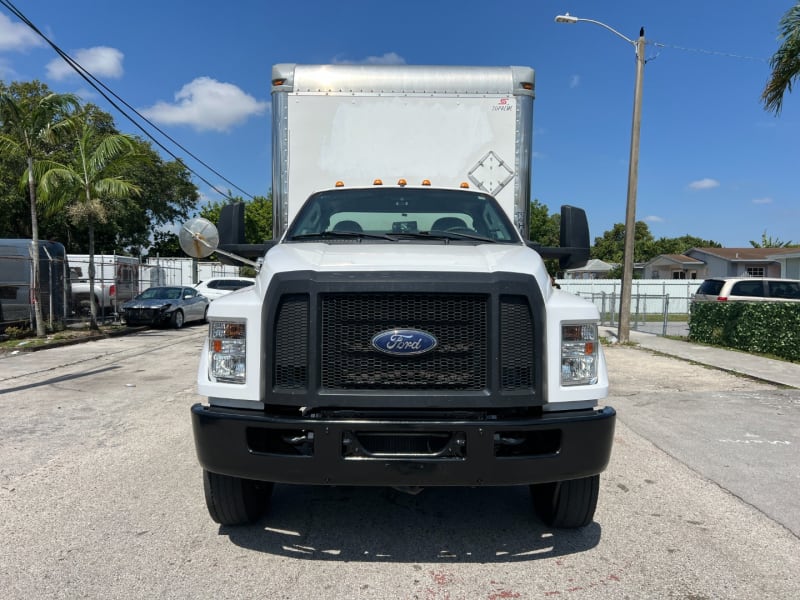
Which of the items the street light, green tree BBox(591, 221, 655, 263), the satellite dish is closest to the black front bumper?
the satellite dish

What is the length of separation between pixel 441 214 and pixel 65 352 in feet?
35.6

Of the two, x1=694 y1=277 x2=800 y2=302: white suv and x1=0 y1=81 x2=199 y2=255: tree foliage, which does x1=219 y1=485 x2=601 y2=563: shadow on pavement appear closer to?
x1=694 y1=277 x2=800 y2=302: white suv

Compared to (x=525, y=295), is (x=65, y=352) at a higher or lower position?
lower

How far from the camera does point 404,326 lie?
312 centimetres

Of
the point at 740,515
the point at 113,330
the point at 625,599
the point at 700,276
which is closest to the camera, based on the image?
the point at 625,599

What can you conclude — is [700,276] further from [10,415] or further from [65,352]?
[10,415]

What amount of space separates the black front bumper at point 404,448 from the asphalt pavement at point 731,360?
25.9 feet

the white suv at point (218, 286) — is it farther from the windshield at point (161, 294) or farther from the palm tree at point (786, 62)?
the palm tree at point (786, 62)

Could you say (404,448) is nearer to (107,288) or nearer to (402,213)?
(402,213)

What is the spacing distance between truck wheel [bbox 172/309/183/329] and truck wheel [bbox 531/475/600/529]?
56.8ft

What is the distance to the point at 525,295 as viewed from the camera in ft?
10.3

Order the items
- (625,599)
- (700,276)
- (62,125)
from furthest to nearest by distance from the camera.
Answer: (700,276), (62,125), (625,599)

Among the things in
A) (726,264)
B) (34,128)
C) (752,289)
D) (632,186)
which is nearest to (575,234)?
(632,186)

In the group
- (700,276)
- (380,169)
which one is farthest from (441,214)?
(700,276)
